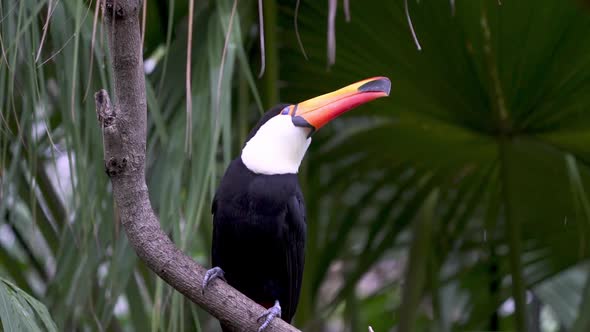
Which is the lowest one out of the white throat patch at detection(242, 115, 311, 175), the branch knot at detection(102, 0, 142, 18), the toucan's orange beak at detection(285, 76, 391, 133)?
the white throat patch at detection(242, 115, 311, 175)

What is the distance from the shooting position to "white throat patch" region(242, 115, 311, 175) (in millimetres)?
2164

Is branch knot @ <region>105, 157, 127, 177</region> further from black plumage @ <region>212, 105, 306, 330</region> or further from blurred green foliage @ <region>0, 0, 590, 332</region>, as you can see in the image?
black plumage @ <region>212, 105, 306, 330</region>

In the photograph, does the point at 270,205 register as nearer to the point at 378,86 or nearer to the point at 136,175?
the point at 378,86

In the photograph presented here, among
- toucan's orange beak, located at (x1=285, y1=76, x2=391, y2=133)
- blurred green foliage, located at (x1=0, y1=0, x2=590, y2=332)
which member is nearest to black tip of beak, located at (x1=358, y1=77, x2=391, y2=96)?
toucan's orange beak, located at (x1=285, y1=76, x2=391, y2=133)

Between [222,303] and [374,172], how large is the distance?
150 centimetres

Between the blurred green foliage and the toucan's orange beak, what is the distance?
132 mm

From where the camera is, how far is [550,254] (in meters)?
3.34

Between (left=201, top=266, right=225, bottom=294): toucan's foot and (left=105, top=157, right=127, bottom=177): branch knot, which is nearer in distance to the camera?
(left=105, top=157, right=127, bottom=177): branch knot

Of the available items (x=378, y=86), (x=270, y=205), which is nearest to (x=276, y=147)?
(x=270, y=205)

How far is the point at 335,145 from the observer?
299 centimetres

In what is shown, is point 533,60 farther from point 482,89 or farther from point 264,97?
point 264,97

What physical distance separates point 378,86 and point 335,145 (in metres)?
1.03

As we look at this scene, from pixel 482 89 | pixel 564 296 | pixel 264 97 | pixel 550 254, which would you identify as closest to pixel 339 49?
pixel 264 97

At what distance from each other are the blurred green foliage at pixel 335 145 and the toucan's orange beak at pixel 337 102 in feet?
0.43
